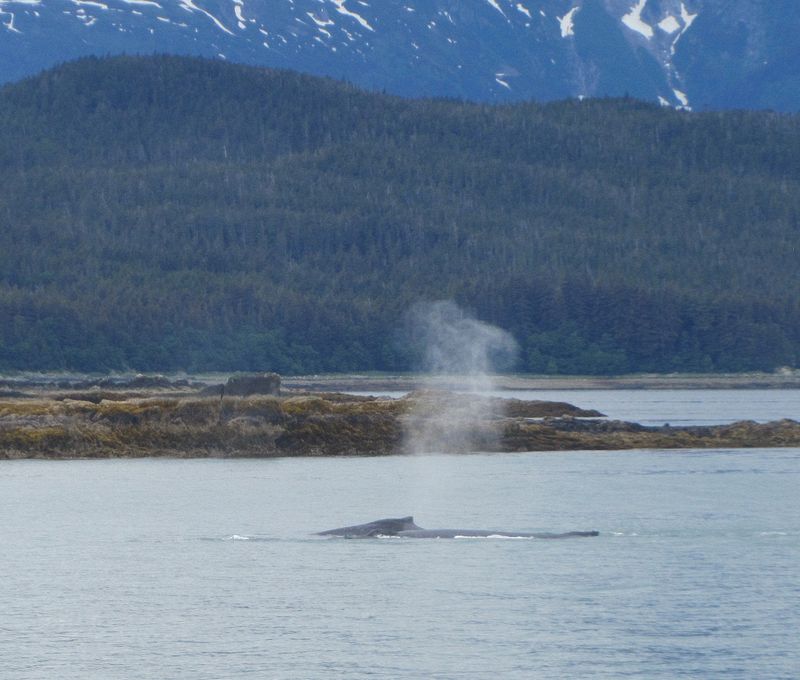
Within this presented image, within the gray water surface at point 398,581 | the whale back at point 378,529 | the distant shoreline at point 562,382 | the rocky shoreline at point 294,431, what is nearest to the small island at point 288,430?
the rocky shoreline at point 294,431

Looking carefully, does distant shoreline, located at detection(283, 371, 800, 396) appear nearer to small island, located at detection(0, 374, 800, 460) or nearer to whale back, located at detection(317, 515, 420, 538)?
small island, located at detection(0, 374, 800, 460)

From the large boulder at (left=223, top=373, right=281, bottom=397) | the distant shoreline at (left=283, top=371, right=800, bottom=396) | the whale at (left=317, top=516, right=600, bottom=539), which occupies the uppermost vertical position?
the large boulder at (left=223, top=373, right=281, bottom=397)

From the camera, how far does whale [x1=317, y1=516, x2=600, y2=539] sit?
45938mm

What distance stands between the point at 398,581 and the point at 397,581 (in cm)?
2

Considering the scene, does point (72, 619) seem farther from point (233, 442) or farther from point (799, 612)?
point (233, 442)

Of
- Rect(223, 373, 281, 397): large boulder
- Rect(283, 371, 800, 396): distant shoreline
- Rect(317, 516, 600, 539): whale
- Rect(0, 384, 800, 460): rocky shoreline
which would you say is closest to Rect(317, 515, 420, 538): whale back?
Rect(317, 516, 600, 539): whale

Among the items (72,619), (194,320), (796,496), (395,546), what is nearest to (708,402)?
(194,320)

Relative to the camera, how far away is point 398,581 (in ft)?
129

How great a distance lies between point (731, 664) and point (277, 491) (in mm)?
29652

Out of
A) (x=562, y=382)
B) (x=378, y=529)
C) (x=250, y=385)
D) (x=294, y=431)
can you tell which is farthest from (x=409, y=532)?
(x=562, y=382)

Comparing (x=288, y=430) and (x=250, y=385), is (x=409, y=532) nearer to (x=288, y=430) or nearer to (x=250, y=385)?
(x=288, y=430)

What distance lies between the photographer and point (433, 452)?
2985 inches

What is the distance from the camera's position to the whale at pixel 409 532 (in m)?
45.9

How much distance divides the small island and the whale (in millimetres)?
25901
